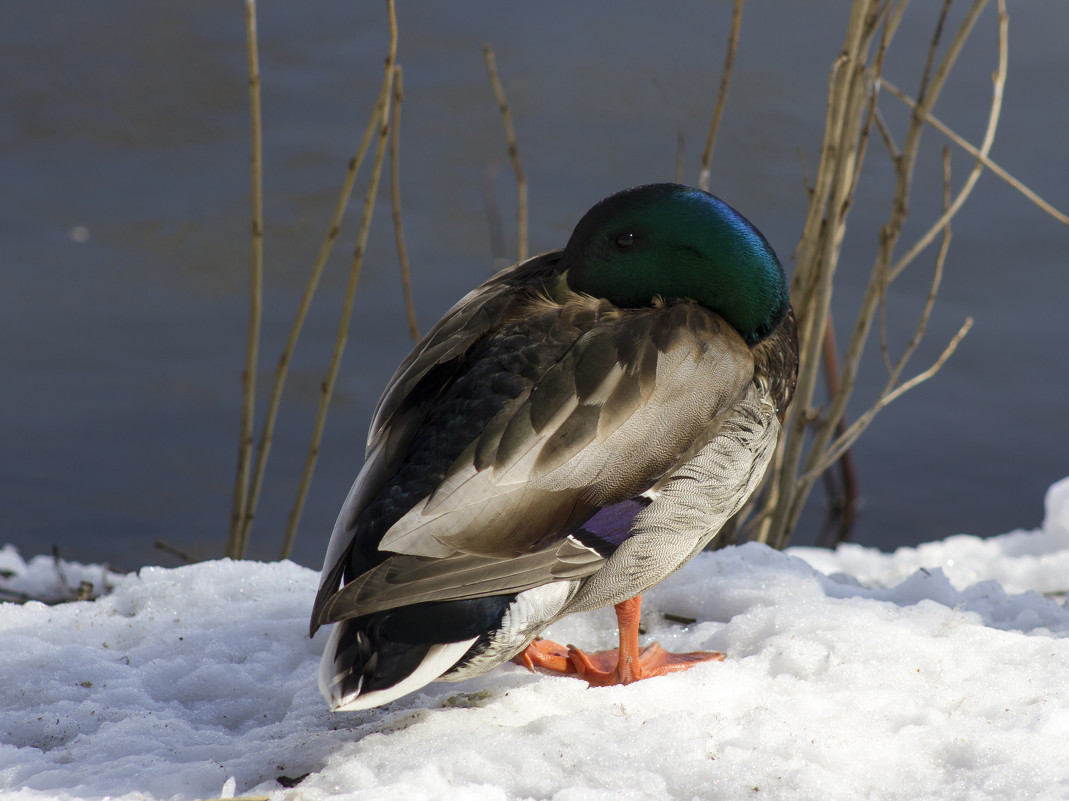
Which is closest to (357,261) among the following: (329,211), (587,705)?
(587,705)

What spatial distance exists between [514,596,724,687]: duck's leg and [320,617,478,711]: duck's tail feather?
55 cm

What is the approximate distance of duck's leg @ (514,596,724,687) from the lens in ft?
7.93

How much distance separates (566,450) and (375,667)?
0.50m

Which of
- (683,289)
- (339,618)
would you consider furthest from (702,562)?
(339,618)

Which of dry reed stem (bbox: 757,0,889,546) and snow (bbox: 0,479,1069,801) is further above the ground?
dry reed stem (bbox: 757,0,889,546)

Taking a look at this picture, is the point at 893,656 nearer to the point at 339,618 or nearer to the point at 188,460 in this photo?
the point at 339,618

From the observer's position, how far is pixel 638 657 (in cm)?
246

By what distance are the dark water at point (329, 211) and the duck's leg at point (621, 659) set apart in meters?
2.74

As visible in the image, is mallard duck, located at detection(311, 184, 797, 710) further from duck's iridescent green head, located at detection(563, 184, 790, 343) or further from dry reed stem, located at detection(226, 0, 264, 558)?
dry reed stem, located at detection(226, 0, 264, 558)

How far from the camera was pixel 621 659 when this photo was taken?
7.95ft

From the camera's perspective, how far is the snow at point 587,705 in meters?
1.99

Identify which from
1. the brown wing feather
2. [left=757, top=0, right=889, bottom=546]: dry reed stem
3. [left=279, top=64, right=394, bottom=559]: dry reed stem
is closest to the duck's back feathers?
the brown wing feather

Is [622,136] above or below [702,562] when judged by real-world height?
above

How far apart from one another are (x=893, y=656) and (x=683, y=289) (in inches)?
34.6
